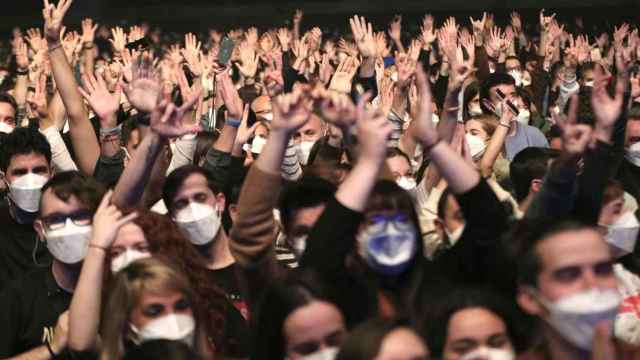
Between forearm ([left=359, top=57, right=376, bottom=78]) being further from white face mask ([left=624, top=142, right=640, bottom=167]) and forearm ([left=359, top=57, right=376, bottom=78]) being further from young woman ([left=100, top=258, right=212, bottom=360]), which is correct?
young woman ([left=100, top=258, right=212, bottom=360])

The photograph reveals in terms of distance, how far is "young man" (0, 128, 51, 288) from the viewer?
581 centimetres

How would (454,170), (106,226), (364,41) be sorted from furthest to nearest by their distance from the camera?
(364,41) < (106,226) < (454,170)

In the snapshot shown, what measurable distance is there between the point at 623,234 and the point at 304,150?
2.54 metres

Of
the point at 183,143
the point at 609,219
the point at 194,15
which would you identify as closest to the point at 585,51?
A: the point at 183,143

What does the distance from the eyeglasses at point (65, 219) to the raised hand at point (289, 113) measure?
100cm

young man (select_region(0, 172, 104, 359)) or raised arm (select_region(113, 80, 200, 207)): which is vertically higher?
raised arm (select_region(113, 80, 200, 207))

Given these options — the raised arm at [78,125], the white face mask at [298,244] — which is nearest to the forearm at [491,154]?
the raised arm at [78,125]

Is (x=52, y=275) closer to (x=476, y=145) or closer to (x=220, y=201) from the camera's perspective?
(x=220, y=201)

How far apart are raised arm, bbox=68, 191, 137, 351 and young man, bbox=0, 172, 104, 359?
0.43m

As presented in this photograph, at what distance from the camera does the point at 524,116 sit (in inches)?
351

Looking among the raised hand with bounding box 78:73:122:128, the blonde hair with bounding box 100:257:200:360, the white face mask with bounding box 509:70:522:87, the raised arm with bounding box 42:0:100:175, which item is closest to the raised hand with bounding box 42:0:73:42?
the raised arm with bounding box 42:0:100:175

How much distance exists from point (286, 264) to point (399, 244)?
47.8 inches

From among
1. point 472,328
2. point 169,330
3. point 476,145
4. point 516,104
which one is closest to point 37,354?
point 169,330

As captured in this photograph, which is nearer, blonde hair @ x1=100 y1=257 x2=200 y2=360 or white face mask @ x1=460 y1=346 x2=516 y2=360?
white face mask @ x1=460 y1=346 x2=516 y2=360
